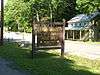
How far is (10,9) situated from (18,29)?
9.74m

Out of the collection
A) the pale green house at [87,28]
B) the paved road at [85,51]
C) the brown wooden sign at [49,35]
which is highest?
the pale green house at [87,28]

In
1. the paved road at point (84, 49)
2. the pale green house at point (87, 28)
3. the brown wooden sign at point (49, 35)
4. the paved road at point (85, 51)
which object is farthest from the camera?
the pale green house at point (87, 28)

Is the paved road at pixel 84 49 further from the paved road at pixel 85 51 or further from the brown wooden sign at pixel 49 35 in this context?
the brown wooden sign at pixel 49 35

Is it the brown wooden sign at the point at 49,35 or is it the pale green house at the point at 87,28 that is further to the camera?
the pale green house at the point at 87,28

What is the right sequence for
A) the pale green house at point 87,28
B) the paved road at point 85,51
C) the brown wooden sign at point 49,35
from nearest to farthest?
1. the brown wooden sign at point 49,35
2. the paved road at point 85,51
3. the pale green house at point 87,28

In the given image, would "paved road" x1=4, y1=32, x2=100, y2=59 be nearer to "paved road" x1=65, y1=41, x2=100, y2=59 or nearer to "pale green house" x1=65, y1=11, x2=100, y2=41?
"paved road" x1=65, y1=41, x2=100, y2=59

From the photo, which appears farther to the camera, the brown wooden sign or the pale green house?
the pale green house

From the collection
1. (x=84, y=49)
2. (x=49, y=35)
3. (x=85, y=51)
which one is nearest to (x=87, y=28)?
(x=84, y=49)

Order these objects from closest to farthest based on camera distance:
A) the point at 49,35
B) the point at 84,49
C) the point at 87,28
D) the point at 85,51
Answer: the point at 49,35 → the point at 85,51 → the point at 84,49 → the point at 87,28

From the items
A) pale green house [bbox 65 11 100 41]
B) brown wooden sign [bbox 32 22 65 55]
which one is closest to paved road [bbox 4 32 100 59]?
brown wooden sign [bbox 32 22 65 55]

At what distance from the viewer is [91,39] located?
62.5 meters

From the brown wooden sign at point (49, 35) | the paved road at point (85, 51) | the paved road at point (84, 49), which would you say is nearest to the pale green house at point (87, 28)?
the paved road at point (84, 49)

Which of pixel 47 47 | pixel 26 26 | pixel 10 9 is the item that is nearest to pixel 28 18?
pixel 26 26

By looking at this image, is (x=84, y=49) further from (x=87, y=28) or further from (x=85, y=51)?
(x=87, y=28)
